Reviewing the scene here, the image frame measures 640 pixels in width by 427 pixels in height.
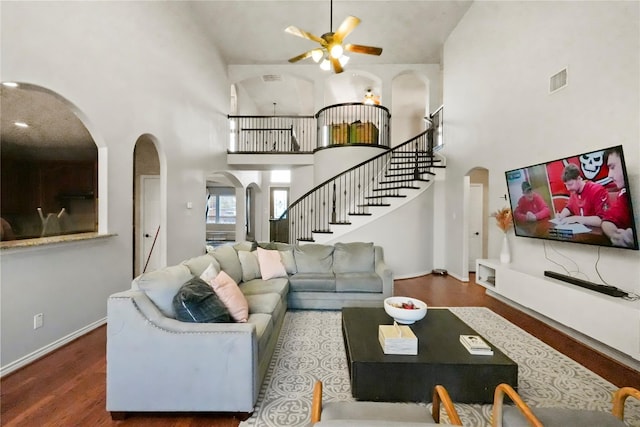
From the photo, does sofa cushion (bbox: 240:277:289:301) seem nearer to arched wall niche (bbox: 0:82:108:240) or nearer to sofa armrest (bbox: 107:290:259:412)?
sofa armrest (bbox: 107:290:259:412)

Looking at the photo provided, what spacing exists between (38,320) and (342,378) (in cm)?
271

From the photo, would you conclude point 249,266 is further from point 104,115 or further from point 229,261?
point 104,115

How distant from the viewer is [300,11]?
571cm

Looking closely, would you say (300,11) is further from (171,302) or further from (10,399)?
(10,399)

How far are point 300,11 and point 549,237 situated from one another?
574 cm

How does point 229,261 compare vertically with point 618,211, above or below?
below

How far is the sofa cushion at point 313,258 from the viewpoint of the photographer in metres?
4.05

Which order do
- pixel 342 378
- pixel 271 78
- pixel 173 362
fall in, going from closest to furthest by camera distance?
pixel 173 362 < pixel 342 378 < pixel 271 78

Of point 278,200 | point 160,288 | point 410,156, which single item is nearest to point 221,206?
point 278,200

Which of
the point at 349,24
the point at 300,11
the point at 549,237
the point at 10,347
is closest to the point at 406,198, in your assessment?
the point at 549,237

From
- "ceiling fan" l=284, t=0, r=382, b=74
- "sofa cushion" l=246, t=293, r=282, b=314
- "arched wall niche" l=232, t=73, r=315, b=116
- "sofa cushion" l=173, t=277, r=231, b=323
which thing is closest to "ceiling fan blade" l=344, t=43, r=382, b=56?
"ceiling fan" l=284, t=0, r=382, b=74

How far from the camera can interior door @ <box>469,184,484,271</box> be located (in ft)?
21.0

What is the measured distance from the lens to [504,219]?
4191mm

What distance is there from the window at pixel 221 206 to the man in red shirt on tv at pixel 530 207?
11703 millimetres
